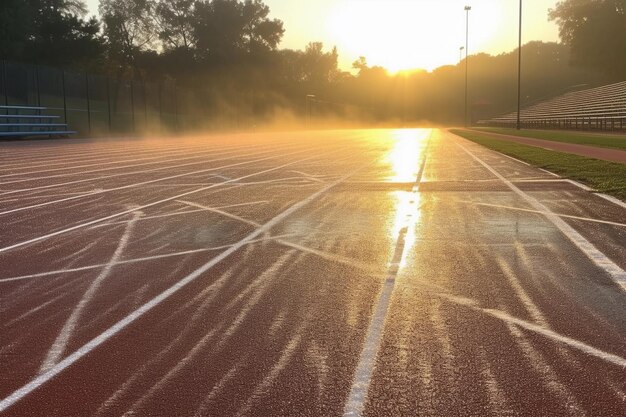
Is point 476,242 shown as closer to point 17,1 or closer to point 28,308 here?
point 28,308

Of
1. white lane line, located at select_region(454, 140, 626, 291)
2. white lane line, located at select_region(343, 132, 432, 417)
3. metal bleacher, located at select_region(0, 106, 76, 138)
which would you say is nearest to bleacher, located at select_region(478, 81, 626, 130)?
metal bleacher, located at select_region(0, 106, 76, 138)

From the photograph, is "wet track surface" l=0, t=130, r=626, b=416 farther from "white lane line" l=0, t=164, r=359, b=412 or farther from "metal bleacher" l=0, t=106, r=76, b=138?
"metal bleacher" l=0, t=106, r=76, b=138

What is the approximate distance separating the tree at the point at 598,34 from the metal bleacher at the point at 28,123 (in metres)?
82.2

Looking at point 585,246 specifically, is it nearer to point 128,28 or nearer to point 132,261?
point 132,261

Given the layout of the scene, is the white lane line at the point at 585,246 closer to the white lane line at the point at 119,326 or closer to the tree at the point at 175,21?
the white lane line at the point at 119,326

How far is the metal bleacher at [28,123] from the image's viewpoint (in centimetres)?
3688

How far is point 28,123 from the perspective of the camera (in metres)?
39.4

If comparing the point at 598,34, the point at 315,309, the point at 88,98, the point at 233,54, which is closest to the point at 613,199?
the point at 315,309

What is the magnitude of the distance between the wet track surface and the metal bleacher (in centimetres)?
2911

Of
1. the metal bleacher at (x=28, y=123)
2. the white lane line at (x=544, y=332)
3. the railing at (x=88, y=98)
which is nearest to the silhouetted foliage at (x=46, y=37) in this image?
the railing at (x=88, y=98)

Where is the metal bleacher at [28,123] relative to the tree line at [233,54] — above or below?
below

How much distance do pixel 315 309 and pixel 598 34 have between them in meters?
107

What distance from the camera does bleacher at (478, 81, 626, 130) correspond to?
48409mm

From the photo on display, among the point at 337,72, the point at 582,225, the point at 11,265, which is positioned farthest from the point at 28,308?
the point at 337,72
